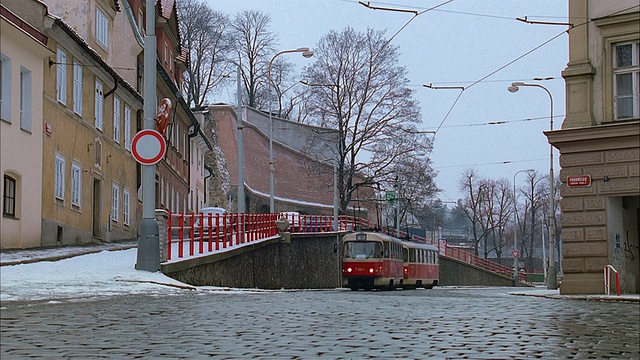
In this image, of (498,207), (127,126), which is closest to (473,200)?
(498,207)

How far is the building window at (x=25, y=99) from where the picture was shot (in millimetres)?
27062

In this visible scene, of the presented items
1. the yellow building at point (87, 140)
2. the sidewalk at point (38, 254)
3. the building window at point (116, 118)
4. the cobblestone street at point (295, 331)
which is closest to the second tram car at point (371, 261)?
the yellow building at point (87, 140)

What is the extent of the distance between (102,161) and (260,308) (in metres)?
22.4

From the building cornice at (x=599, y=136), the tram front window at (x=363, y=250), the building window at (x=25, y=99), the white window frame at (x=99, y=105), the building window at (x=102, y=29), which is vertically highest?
the building window at (x=102, y=29)

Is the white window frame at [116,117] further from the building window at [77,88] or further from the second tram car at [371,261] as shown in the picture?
the second tram car at [371,261]

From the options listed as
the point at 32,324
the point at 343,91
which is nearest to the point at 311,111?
the point at 343,91

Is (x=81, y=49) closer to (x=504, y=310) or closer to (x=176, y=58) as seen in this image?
(x=504, y=310)

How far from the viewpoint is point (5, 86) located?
2592 centimetres

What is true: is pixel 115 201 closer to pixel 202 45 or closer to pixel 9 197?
pixel 9 197

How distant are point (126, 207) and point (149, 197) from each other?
19.2m

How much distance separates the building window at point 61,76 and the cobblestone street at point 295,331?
49.7ft

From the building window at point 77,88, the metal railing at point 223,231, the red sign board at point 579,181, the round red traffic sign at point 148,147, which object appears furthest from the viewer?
the building window at point 77,88

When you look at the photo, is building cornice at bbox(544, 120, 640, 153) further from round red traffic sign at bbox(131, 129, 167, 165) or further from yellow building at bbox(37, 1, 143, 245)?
yellow building at bbox(37, 1, 143, 245)

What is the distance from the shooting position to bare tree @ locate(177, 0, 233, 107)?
253ft
